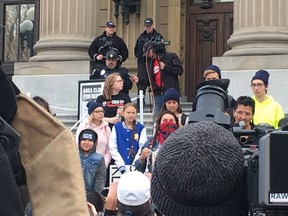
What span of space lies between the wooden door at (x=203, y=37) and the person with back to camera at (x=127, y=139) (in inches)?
269

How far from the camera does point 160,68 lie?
12.4 metres

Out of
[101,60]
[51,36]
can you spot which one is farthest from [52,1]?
[101,60]

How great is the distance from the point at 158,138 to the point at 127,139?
127 centimetres

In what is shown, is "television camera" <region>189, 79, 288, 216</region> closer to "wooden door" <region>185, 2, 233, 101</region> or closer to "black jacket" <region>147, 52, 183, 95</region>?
"black jacket" <region>147, 52, 183, 95</region>

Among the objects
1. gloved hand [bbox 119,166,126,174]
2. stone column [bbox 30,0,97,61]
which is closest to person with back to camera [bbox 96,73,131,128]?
gloved hand [bbox 119,166,126,174]

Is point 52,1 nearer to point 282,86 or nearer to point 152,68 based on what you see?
→ point 152,68

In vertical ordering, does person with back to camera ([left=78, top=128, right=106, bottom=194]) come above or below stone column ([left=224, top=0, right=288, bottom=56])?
below

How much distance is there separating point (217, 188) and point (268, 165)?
129mm

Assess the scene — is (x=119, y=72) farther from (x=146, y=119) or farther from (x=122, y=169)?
(x=122, y=169)

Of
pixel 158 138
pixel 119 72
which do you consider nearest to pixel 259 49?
pixel 119 72

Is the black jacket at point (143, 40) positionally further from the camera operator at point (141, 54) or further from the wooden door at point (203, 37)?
→ the wooden door at point (203, 37)

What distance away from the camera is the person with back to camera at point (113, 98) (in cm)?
1083

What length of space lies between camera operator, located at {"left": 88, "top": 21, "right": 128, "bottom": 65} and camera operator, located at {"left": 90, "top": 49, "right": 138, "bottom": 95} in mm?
279

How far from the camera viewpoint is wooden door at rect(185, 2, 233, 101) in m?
16.7
